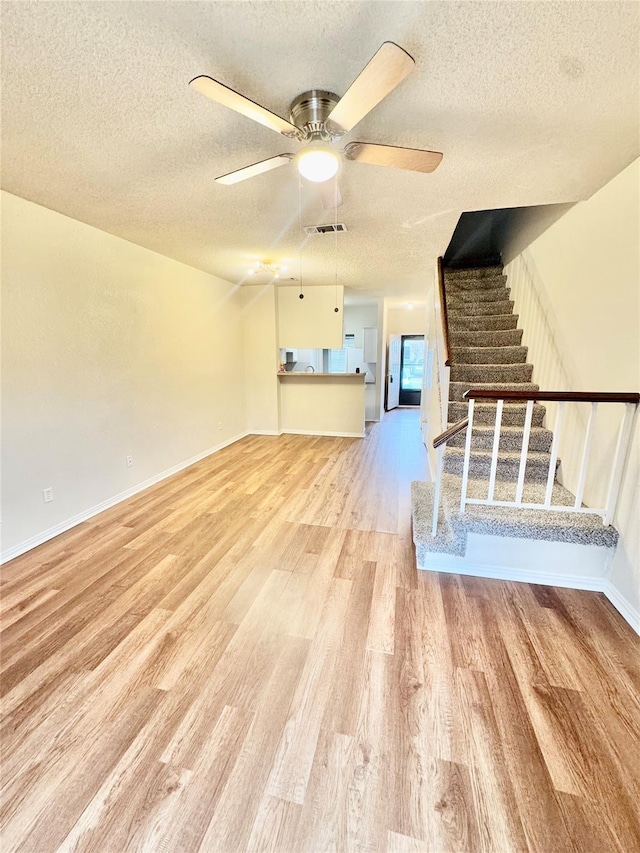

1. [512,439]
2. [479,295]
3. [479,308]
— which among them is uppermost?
[479,295]

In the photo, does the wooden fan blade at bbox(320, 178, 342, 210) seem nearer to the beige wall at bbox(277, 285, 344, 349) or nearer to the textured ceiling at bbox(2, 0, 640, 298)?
the textured ceiling at bbox(2, 0, 640, 298)

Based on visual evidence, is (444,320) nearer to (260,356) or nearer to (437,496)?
(437,496)

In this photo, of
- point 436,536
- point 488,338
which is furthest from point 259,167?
point 488,338

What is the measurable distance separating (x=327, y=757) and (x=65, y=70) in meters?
2.73

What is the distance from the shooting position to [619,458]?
75.9 inches

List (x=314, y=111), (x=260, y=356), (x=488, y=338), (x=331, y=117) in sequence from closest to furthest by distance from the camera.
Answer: (x=331, y=117)
(x=314, y=111)
(x=488, y=338)
(x=260, y=356)

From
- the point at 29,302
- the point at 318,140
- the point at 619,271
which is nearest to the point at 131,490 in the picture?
the point at 29,302

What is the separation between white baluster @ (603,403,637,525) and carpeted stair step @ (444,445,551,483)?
0.68m

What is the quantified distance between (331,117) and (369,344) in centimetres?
647

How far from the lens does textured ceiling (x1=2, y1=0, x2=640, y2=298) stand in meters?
1.14

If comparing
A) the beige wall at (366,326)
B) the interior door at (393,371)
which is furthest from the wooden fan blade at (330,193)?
the interior door at (393,371)

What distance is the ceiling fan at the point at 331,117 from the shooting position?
1.13 meters

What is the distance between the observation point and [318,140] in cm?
157

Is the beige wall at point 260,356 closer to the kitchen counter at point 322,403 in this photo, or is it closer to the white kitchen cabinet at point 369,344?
the kitchen counter at point 322,403
